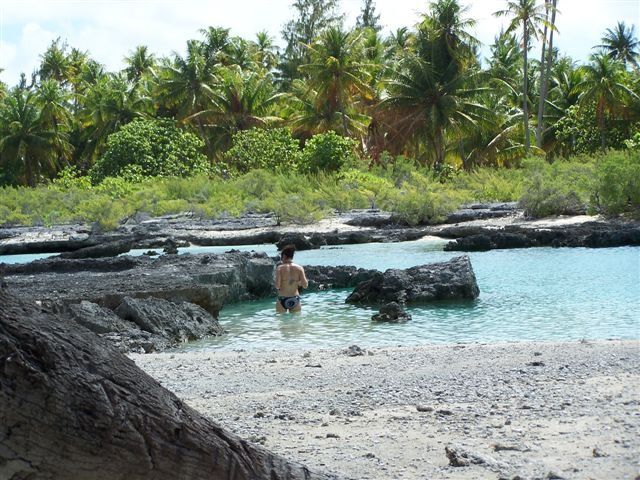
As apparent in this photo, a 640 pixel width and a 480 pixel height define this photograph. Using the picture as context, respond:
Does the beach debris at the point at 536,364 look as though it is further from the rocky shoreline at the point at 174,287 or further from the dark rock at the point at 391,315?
the dark rock at the point at 391,315

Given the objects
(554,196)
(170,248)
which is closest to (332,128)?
(554,196)

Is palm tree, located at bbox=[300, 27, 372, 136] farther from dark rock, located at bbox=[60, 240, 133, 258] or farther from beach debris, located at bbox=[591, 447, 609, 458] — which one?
beach debris, located at bbox=[591, 447, 609, 458]

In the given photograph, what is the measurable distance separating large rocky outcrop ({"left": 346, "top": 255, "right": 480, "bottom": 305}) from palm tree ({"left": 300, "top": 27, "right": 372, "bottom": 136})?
103ft

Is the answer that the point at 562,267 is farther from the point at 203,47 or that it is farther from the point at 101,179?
the point at 203,47

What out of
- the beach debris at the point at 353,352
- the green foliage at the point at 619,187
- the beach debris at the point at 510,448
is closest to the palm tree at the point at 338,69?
the green foliage at the point at 619,187

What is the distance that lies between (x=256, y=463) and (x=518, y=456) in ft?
5.78

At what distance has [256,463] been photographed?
3199 mm

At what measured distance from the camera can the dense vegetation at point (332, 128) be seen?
34.1m

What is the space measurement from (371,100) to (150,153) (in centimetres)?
1418

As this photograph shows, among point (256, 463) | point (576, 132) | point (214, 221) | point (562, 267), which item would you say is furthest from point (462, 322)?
point (576, 132)

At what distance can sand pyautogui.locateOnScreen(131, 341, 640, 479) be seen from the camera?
4414mm

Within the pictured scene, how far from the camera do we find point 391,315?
12.9m

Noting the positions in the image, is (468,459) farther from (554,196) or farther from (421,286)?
(554,196)

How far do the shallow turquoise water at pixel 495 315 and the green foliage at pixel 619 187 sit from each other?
24.1 feet
